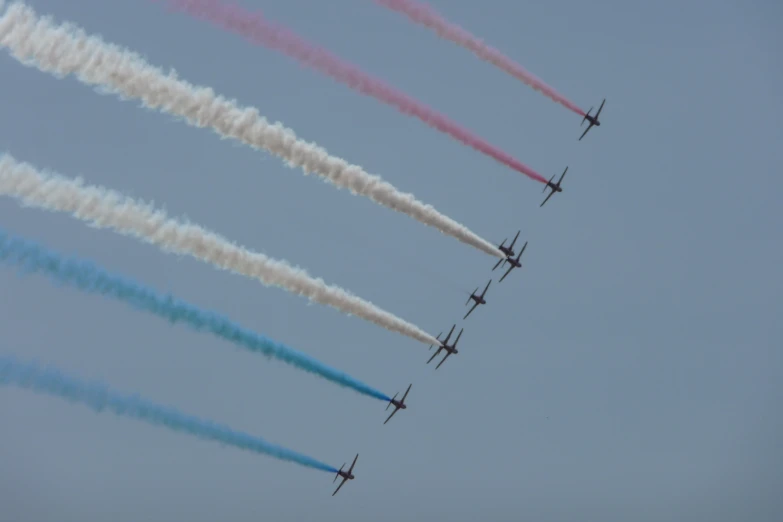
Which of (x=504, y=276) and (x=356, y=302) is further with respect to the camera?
(x=504, y=276)

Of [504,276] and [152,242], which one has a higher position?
[504,276]

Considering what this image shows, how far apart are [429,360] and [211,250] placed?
1629cm

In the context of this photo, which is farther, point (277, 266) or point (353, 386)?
point (353, 386)

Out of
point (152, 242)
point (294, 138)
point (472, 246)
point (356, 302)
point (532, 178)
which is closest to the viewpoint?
point (152, 242)


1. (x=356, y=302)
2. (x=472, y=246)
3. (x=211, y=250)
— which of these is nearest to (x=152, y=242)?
(x=211, y=250)

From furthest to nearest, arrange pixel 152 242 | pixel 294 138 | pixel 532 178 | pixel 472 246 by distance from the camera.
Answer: pixel 532 178, pixel 472 246, pixel 294 138, pixel 152 242

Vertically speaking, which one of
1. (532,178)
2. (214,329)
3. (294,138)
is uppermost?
(532,178)

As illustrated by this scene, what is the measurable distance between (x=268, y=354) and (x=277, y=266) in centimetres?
300

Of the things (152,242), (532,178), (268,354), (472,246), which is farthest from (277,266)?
(532,178)

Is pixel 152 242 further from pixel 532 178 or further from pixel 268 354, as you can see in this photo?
pixel 532 178

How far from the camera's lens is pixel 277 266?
36.6 m

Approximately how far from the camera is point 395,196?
40656 millimetres

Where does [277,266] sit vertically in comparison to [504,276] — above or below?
below

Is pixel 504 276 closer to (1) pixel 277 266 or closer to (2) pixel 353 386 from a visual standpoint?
(2) pixel 353 386
